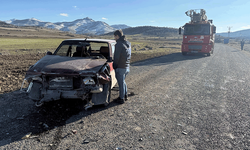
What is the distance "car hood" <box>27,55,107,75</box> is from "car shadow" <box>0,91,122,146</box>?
1055 mm

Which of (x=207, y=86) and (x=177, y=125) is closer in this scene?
(x=177, y=125)

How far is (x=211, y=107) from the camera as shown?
4.74 metres

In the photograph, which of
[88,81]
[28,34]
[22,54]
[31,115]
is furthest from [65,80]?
[28,34]

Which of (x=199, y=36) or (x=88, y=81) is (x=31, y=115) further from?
(x=199, y=36)

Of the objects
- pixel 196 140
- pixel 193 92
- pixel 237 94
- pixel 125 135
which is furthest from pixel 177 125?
pixel 237 94

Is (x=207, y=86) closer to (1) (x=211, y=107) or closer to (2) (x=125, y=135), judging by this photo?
(1) (x=211, y=107)

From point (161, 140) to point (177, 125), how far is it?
0.75 meters

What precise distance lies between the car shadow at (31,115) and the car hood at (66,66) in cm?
105

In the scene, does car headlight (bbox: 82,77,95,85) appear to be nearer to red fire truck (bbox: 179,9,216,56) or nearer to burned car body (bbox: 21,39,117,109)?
burned car body (bbox: 21,39,117,109)

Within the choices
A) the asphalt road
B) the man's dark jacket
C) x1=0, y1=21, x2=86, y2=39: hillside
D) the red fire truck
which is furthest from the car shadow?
x1=0, y1=21, x2=86, y2=39: hillside

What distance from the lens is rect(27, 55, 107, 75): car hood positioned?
153 inches

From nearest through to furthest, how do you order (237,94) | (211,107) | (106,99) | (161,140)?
(161,140)
(106,99)
(211,107)
(237,94)

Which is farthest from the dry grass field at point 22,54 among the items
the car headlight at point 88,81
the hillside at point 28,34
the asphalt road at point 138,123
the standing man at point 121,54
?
the hillside at point 28,34

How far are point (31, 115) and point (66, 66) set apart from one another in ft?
4.78
